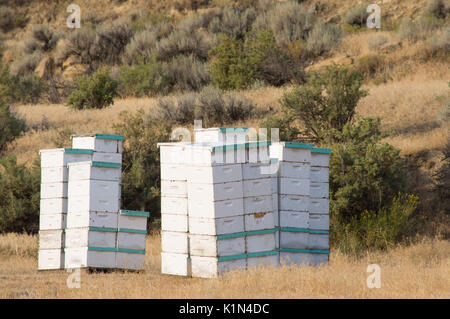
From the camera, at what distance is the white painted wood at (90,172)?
10.8m

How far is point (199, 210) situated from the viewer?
9852 mm

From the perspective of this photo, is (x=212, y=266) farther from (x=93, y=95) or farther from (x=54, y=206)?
(x=93, y=95)

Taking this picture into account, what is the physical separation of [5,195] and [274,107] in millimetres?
9650

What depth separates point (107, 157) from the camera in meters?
11.3

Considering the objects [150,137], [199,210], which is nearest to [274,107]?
[150,137]

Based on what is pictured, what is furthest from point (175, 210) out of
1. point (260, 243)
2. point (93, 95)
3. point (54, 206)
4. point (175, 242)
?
A: point (93, 95)

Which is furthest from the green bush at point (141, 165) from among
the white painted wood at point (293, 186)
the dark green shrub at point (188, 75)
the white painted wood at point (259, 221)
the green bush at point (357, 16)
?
the green bush at point (357, 16)

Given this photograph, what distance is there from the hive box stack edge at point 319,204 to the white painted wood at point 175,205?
98.1 inches

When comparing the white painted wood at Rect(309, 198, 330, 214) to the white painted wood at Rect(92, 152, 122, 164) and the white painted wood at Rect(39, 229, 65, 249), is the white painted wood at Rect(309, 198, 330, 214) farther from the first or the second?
the white painted wood at Rect(39, 229, 65, 249)

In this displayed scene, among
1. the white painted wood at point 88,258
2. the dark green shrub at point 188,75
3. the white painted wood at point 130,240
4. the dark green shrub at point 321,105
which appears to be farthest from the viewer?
the dark green shrub at point 188,75

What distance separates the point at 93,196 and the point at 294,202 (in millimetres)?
3473

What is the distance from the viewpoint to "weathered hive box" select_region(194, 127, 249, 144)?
35.8 feet

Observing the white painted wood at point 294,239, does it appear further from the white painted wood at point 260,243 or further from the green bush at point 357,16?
the green bush at point 357,16
